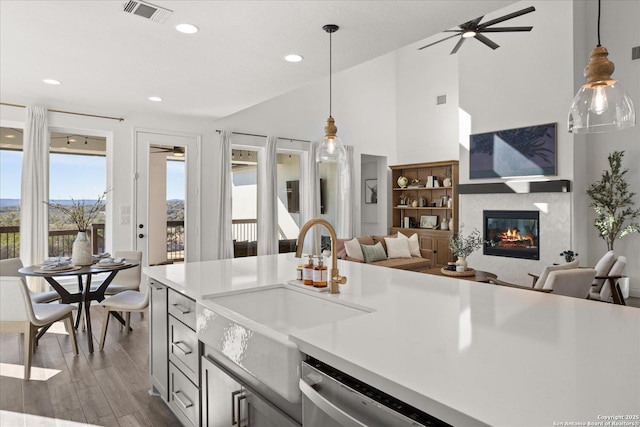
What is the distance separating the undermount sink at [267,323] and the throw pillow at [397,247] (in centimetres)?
436

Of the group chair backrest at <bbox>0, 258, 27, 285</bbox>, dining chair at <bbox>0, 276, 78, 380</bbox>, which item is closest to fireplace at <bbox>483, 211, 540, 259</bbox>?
dining chair at <bbox>0, 276, 78, 380</bbox>

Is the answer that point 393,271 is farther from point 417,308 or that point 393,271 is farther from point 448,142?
point 448,142

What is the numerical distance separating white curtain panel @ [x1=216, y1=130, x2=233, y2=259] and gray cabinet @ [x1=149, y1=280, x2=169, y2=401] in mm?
3517

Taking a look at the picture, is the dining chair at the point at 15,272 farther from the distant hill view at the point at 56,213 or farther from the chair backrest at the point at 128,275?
the distant hill view at the point at 56,213

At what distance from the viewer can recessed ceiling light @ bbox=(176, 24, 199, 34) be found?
2814 mm

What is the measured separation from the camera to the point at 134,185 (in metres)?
5.43

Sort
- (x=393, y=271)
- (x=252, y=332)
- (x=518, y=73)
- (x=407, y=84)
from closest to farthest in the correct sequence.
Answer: (x=252, y=332)
(x=393, y=271)
(x=518, y=73)
(x=407, y=84)

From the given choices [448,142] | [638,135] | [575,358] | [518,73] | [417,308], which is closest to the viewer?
[575,358]

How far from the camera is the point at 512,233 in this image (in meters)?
6.09

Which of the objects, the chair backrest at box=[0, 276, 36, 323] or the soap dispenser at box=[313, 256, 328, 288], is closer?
the soap dispenser at box=[313, 256, 328, 288]

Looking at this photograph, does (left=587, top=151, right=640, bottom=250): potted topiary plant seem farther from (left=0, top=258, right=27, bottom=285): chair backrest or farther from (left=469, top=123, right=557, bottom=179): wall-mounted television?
(left=0, top=258, right=27, bottom=285): chair backrest

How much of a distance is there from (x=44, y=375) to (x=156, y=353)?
1.19 metres

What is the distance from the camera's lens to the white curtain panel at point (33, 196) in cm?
470

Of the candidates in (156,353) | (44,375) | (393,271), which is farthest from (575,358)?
(44,375)
